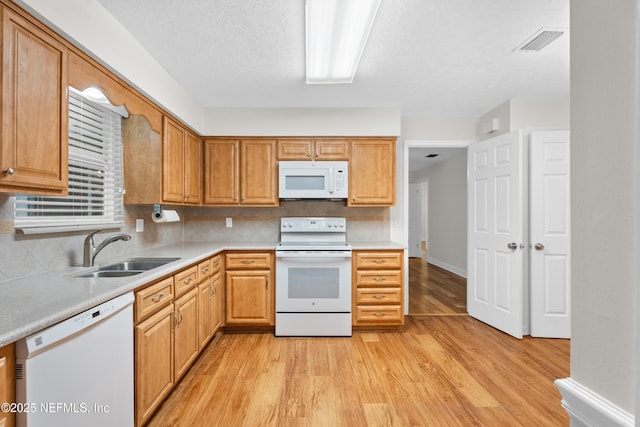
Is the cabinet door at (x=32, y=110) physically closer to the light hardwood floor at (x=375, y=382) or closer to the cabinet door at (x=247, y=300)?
the light hardwood floor at (x=375, y=382)

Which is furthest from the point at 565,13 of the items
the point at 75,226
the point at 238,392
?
the point at 75,226

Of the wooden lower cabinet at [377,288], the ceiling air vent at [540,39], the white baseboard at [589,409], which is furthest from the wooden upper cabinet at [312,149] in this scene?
the white baseboard at [589,409]

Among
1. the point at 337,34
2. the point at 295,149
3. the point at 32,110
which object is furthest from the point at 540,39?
the point at 32,110

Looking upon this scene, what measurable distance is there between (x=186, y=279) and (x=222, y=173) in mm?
1533

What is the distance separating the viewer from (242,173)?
11.4 ft

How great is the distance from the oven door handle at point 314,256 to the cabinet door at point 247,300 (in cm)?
36

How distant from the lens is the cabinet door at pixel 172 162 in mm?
2637

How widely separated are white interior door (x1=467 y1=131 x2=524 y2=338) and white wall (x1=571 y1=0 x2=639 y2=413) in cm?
274

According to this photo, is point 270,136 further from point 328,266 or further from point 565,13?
point 565,13

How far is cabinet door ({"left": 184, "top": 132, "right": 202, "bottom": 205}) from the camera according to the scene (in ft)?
10.1

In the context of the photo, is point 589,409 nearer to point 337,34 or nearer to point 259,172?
point 337,34

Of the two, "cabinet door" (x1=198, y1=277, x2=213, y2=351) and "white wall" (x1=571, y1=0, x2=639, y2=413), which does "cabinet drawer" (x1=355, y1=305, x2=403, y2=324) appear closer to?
"cabinet door" (x1=198, y1=277, x2=213, y2=351)

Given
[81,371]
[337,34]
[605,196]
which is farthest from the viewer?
[337,34]

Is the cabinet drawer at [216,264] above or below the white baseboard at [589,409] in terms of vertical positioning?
below
